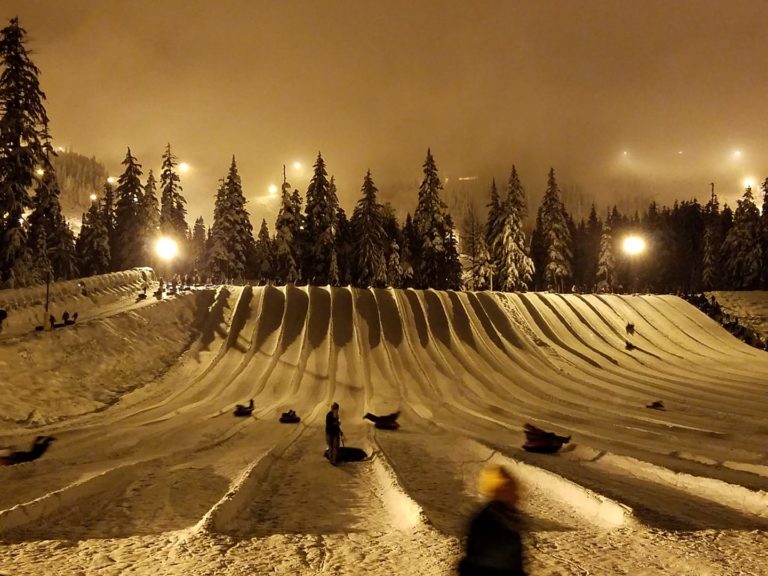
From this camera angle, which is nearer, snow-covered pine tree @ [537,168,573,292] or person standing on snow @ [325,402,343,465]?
person standing on snow @ [325,402,343,465]

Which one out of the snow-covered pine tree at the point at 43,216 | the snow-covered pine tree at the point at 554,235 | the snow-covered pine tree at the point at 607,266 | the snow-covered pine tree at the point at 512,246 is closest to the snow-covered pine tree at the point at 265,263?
the snow-covered pine tree at the point at 43,216

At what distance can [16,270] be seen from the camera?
31016mm

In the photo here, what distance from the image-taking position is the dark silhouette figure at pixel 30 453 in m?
12.3

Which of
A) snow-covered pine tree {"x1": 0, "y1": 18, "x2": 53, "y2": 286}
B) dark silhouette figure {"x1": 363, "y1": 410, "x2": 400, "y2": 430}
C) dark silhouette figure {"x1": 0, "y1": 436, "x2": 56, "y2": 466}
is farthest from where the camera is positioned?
snow-covered pine tree {"x1": 0, "y1": 18, "x2": 53, "y2": 286}

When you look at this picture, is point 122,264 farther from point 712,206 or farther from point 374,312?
point 712,206

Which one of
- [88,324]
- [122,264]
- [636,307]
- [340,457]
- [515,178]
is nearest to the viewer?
[340,457]

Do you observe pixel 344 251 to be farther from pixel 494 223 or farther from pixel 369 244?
pixel 494 223

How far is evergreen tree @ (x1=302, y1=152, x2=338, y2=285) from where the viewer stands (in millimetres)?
60250

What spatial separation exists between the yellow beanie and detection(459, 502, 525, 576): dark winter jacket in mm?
1357

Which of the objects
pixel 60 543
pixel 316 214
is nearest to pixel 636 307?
pixel 316 214

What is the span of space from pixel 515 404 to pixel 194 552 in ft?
58.3

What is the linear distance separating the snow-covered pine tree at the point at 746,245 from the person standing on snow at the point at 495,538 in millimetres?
67240

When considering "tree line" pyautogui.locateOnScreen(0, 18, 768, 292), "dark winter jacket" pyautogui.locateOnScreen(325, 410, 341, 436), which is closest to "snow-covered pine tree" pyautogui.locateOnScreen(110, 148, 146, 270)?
"tree line" pyautogui.locateOnScreen(0, 18, 768, 292)

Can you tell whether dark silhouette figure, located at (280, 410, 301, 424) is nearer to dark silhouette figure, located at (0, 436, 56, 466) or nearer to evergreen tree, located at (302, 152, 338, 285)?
dark silhouette figure, located at (0, 436, 56, 466)
